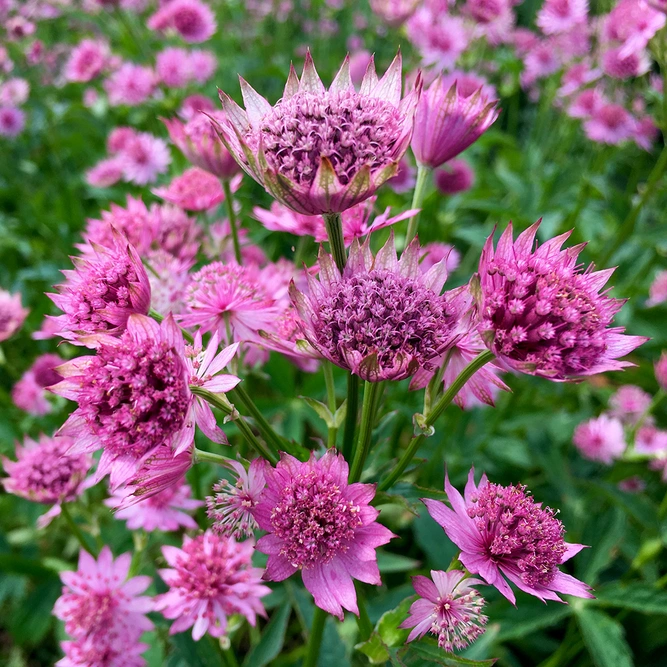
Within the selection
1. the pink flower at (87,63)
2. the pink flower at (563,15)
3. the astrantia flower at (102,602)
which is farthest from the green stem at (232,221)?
the pink flower at (87,63)

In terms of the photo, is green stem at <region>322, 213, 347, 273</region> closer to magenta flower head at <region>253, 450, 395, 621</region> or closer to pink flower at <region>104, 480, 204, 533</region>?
magenta flower head at <region>253, 450, 395, 621</region>

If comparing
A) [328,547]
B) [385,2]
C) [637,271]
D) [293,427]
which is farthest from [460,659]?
[385,2]

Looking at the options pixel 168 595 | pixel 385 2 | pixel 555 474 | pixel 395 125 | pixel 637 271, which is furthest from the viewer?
pixel 385 2

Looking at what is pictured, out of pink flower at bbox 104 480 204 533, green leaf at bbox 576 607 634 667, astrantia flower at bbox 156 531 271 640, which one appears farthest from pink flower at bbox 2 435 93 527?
green leaf at bbox 576 607 634 667

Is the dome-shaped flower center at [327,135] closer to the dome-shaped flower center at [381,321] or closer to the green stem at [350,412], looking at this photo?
the dome-shaped flower center at [381,321]

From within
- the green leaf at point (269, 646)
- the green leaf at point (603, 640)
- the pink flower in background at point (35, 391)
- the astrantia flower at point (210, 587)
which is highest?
the pink flower in background at point (35, 391)

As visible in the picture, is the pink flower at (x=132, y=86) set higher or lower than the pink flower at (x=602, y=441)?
higher

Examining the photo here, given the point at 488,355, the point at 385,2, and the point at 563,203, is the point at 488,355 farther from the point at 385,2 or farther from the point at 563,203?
the point at 385,2
